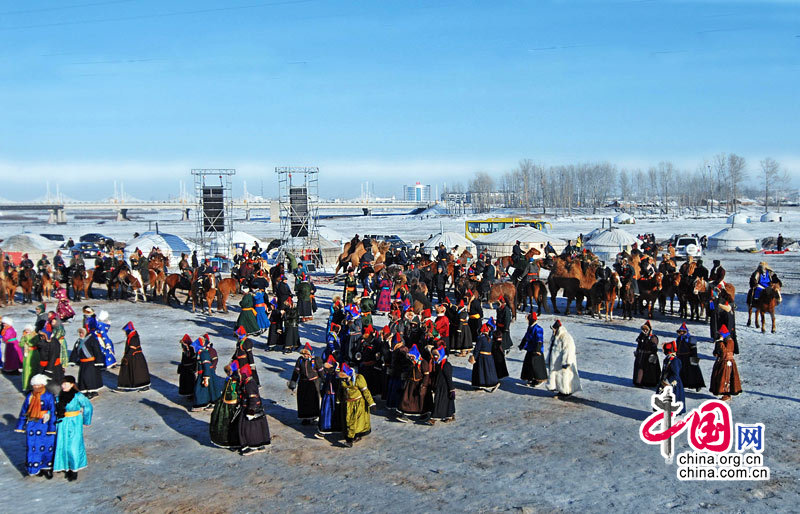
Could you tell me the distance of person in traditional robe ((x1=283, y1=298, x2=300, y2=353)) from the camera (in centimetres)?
1346

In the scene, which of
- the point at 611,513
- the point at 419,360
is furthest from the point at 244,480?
the point at 611,513

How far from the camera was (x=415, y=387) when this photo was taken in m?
9.41

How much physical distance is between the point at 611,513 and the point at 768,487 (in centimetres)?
197

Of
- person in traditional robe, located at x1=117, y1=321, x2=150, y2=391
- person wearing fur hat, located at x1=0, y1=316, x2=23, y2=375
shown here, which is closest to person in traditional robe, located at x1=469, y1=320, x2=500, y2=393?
person in traditional robe, located at x1=117, y1=321, x2=150, y2=391

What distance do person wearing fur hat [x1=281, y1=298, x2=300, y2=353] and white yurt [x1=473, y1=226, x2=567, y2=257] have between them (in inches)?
743

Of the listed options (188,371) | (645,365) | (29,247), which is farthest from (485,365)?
(29,247)

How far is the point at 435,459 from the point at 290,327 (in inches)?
243

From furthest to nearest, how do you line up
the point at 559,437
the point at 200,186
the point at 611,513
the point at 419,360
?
the point at 200,186 < the point at 419,360 < the point at 559,437 < the point at 611,513

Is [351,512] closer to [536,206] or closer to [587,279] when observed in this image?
[587,279]

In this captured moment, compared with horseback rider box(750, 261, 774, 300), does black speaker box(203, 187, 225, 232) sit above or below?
above

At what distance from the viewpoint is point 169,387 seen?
11.2 metres

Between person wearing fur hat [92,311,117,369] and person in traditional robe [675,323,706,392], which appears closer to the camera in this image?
person in traditional robe [675,323,706,392]

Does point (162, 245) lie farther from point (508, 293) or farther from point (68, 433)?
point (68, 433)

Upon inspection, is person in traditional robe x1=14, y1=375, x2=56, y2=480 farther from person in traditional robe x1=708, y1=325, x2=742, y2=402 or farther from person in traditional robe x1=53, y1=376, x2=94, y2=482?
person in traditional robe x1=708, y1=325, x2=742, y2=402
